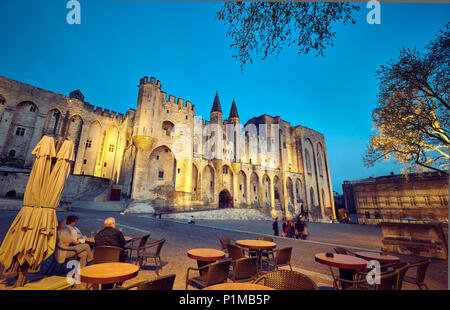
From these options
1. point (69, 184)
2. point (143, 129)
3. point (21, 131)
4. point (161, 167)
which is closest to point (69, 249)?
point (143, 129)

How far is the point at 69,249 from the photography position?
3.14 meters

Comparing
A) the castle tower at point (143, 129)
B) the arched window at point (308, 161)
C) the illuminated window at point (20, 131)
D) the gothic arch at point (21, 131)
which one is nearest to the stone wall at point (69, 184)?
the gothic arch at point (21, 131)

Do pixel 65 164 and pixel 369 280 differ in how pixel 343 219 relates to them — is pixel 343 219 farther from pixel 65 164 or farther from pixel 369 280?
pixel 65 164

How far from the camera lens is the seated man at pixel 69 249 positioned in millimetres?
3187

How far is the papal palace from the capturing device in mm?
19953

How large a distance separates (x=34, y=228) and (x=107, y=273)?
162cm

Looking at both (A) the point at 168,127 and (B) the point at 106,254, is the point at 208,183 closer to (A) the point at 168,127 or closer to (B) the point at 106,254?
(A) the point at 168,127

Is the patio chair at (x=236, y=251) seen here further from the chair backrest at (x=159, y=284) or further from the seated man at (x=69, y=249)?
the seated man at (x=69, y=249)

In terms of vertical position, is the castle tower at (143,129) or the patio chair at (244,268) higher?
the castle tower at (143,129)

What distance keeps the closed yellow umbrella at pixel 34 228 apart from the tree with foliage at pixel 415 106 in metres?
11.2

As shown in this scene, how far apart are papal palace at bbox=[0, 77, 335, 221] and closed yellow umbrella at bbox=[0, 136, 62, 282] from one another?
17.1m

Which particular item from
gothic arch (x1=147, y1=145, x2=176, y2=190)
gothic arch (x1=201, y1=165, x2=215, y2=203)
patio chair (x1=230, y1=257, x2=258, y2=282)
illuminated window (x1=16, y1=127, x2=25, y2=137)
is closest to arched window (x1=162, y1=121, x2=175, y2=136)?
gothic arch (x1=147, y1=145, x2=176, y2=190)
